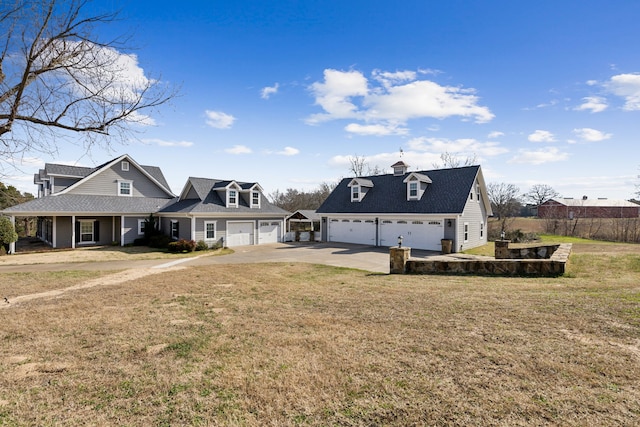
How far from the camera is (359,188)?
27484mm

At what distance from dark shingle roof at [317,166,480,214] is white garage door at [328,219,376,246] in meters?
0.92

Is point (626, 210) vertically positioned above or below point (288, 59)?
below

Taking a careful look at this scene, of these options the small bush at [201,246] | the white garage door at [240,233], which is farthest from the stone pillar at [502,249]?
the small bush at [201,246]

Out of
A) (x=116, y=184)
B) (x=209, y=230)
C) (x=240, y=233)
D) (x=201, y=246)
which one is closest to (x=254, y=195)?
(x=240, y=233)

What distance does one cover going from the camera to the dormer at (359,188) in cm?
2748

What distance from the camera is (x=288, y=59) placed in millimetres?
15555

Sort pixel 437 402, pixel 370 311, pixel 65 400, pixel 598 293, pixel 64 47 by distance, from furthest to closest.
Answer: pixel 598 293 < pixel 370 311 < pixel 64 47 < pixel 65 400 < pixel 437 402

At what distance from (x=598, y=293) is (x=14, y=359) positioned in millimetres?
11565

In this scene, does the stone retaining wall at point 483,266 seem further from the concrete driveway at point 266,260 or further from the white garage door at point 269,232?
the white garage door at point 269,232

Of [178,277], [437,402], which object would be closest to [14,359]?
[437,402]

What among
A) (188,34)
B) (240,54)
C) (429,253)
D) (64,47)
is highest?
(240,54)

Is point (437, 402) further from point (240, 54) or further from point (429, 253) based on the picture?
point (429, 253)

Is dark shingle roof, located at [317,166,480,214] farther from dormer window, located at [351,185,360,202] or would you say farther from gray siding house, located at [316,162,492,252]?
dormer window, located at [351,185,360,202]

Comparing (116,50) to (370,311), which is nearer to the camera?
(116,50)
